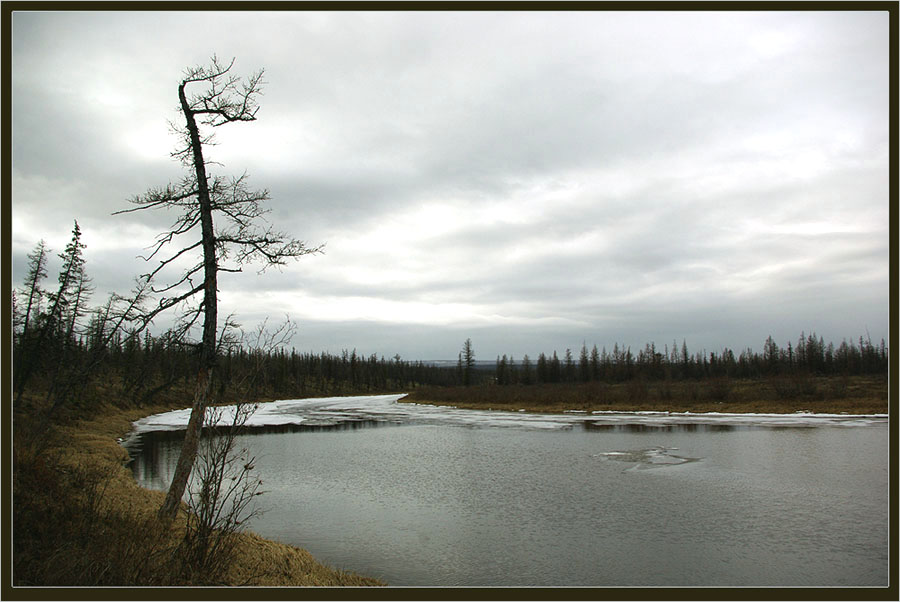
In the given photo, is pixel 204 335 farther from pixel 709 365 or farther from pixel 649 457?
pixel 709 365

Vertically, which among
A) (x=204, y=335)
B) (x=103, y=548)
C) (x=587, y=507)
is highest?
(x=204, y=335)

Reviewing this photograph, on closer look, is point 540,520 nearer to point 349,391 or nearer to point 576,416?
point 576,416

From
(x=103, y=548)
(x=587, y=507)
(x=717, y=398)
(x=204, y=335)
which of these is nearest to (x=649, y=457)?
(x=587, y=507)

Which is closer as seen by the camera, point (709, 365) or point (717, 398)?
point (717, 398)

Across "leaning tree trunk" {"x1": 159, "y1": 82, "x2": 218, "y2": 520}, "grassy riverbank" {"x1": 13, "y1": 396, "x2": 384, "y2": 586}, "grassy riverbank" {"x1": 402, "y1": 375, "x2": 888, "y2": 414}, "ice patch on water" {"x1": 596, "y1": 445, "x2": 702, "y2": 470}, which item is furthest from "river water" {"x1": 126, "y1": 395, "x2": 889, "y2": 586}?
"grassy riverbank" {"x1": 402, "y1": 375, "x2": 888, "y2": 414}

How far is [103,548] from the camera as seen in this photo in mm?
7262

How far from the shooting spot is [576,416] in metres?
46.9

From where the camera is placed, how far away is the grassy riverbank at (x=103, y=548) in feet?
21.4

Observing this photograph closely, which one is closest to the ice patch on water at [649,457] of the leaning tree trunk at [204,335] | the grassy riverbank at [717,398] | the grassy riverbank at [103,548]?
the grassy riverbank at [103,548]

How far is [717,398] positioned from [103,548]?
54.1 meters

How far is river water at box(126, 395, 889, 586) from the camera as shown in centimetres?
1047

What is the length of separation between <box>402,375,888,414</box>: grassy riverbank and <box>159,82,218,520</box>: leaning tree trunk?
45.8 m

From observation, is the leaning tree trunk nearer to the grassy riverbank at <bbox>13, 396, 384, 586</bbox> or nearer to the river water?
the grassy riverbank at <bbox>13, 396, 384, 586</bbox>

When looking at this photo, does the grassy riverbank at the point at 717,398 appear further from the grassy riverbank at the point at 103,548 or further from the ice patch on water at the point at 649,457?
the grassy riverbank at the point at 103,548
